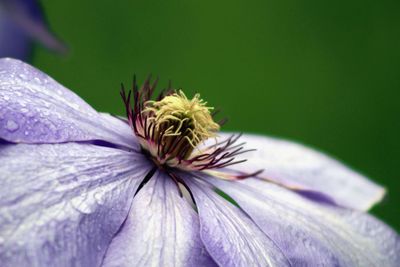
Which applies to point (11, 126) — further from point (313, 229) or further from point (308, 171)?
point (308, 171)

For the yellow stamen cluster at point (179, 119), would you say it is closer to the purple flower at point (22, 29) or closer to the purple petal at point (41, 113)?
the purple petal at point (41, 113)

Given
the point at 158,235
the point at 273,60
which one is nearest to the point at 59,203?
the point at 158,235

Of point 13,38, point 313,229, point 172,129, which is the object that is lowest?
point 313,229

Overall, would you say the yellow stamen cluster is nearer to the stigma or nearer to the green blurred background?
the stigma

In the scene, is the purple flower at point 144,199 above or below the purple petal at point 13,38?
below

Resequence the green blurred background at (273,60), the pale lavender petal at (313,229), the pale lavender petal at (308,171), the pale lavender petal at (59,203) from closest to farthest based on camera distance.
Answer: the pale lavender petal at (59,203) → the pale lavender petal at (313,229) → the pale lavender petal at (308,171) → the green blurred background at (273,60)

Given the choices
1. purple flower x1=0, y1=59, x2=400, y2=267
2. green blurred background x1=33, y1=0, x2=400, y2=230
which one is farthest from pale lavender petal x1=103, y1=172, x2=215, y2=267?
green blurred background x1=33, y1=0, x2=400, y2=230

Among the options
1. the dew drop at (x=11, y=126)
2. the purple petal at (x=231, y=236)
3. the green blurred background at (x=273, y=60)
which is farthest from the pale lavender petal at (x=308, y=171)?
the green blurred background at (x=273, y=60)
